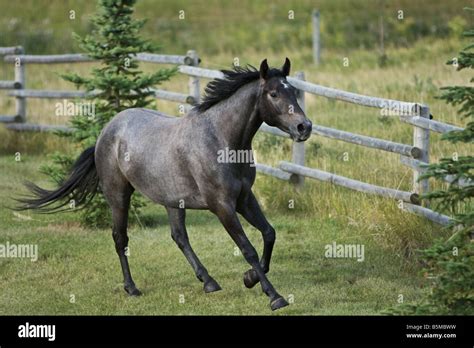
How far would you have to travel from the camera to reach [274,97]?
27.4 ft

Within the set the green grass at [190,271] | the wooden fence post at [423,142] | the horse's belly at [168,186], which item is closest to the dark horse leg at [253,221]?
the green grass at [190,271]

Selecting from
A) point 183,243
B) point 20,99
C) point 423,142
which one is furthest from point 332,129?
point 20,99

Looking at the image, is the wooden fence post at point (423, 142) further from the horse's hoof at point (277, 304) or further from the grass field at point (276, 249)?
the horse's hoof at point (277, 304)

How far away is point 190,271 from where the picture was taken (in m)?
9.96

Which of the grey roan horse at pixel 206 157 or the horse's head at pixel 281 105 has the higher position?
the horse's head at pixel 281 105

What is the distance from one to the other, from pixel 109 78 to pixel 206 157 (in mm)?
3228

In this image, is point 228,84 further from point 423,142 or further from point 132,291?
point 423,142

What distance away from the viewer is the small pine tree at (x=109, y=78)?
458 inches

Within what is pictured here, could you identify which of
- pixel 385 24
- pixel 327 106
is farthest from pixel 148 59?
pixel 385 24

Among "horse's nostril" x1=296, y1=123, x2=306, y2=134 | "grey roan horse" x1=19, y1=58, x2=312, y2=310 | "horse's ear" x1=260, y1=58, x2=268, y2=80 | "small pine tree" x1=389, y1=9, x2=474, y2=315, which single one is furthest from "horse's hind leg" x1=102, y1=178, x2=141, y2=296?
"small pine tree" x1=389, y1=9, x2=474, y2=315

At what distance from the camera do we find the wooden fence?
34.0 feet

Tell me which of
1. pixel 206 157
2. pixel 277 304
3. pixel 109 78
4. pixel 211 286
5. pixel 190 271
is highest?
pixel 109 78
